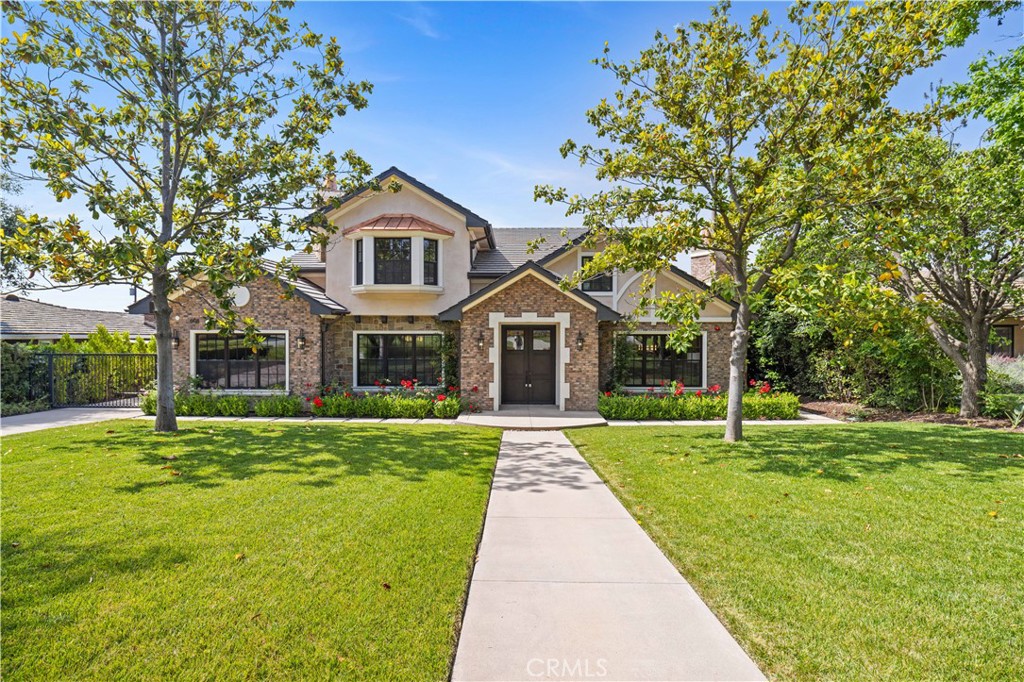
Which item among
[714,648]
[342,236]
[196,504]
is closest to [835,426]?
[714,648]

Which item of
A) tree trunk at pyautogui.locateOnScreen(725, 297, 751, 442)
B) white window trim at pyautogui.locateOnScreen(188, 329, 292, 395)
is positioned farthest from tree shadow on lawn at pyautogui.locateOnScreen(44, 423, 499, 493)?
tree trunk at pyautogui.locateOnScreen(725, 297, 751, 442)

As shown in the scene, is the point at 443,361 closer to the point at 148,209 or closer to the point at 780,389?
the point at 148,209

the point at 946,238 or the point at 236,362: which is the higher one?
the point at 946,238

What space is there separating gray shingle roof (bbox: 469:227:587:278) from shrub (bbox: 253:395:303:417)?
692cm

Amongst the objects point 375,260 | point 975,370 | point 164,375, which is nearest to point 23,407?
point 164,375

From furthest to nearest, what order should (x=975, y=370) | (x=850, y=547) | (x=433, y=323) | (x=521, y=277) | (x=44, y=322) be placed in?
(x=44, y=322)
(x=433, y=323)
(x=521, y=277)
(x=975, y=370)
(x=850, y=547)

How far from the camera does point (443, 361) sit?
15758 mm

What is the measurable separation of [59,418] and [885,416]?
23249 millimetres

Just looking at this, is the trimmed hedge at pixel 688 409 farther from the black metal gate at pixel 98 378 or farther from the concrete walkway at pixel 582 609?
the black metal gate at pixel 98 378

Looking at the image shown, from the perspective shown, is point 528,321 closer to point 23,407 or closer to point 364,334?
point 364,334

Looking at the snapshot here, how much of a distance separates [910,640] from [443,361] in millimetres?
13494

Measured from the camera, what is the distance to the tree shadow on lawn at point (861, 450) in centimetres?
781

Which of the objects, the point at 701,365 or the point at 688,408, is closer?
the point at 688,408

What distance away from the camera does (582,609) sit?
12.2ft
